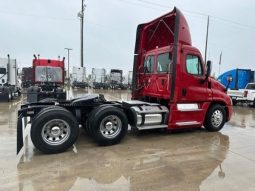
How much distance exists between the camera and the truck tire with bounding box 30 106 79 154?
473 centimetres

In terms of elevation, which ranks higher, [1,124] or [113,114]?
[113,114]

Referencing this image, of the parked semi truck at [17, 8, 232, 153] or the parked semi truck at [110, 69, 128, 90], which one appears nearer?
the parked semi truck at [17, 8, 232, 153]

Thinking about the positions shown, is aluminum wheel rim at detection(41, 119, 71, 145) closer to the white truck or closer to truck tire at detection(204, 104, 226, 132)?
truck tire at detection(204, 104, 226, 132)

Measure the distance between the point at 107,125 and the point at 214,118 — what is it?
368cm

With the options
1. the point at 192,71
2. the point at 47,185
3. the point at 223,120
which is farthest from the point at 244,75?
the point at 47,185

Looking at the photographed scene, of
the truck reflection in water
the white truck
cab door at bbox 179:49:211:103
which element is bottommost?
the truck reflection in water

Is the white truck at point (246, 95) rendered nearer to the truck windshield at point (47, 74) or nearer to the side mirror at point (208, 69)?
the side mirror at point (208, 69)

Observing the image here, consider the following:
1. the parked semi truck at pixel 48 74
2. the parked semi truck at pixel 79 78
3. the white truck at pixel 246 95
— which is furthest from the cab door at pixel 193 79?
the parked semi truck at pixel 79 78

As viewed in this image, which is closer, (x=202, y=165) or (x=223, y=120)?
(x=202, y=165)

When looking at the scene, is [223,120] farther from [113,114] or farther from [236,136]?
[113,114]

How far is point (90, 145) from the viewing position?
5496mm

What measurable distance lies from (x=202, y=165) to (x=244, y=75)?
654 inches

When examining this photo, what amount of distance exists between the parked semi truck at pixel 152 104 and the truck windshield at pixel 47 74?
22.7ft

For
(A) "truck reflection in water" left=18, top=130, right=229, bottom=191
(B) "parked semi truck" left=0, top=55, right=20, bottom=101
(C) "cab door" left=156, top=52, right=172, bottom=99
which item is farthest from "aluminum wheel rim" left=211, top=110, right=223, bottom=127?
(B) "parked semi truck" left=0, top=55, right=20, bottom=101
